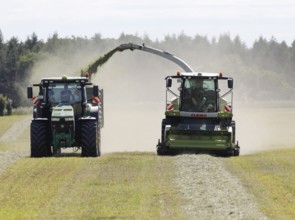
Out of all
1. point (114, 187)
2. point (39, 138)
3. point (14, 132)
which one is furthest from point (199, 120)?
point (14, 132)

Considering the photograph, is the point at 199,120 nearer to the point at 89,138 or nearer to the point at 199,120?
the point at 199,120

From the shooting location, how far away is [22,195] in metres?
20.2

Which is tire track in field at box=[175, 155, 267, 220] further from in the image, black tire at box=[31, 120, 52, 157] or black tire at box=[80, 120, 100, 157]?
black tire at box=[31, 120, 52, 157]

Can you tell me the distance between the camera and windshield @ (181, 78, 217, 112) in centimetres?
3312

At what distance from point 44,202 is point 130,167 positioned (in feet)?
23.6

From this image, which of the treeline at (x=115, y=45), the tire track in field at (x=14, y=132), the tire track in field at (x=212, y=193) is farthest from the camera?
the treeline at (x=115, y=45)

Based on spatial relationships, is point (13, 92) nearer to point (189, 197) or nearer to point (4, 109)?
point (4, 109)

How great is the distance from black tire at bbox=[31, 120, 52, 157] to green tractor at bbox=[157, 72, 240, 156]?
4077mm

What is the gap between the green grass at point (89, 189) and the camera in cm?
1769

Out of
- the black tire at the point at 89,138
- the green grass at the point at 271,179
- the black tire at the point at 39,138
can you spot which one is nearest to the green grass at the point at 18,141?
the black tire at the point at 39,138

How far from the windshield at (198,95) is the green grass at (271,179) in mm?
2838

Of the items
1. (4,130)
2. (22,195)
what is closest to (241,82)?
(4,130)

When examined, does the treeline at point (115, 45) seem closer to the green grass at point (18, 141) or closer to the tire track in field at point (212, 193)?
the green grass at point (18, 141)

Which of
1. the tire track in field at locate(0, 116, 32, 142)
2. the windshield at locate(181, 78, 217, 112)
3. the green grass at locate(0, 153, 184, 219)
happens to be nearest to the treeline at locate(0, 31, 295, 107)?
the tire track in field at locate(0, 116, 32, 142)
